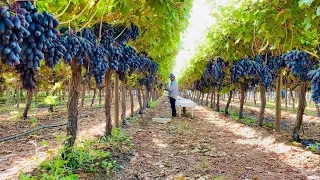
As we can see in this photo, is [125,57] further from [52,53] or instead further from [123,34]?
[52,53]

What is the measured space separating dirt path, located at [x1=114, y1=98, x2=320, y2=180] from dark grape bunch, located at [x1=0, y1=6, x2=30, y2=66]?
3.14 m

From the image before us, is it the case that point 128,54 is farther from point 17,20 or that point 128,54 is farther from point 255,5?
point 17,20

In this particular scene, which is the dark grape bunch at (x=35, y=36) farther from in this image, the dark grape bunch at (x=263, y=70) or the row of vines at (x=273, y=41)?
the dark grape bunch at (x=263, y=70)

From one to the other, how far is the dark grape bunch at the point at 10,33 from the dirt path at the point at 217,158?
3136mm

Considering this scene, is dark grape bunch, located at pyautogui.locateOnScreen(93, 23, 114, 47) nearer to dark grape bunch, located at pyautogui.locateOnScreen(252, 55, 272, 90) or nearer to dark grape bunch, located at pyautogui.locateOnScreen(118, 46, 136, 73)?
dark grape bunch, located at pyautogui.locateOnScreen(118, 46, 136, 73)

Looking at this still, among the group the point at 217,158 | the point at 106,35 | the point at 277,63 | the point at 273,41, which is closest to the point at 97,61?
the point at 106,35

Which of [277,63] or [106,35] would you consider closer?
[106,35]

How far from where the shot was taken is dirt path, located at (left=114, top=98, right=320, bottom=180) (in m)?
4.62

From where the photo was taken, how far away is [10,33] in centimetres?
149

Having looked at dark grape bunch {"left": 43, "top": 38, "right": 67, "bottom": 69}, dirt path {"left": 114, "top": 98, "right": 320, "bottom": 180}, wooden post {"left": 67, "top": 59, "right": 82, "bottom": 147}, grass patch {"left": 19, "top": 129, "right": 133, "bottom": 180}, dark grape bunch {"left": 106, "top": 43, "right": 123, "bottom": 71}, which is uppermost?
dark grape bunch {"left": 106, "top": 43, "right": 123, "bottom": 71}

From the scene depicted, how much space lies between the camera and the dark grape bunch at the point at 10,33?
147cm

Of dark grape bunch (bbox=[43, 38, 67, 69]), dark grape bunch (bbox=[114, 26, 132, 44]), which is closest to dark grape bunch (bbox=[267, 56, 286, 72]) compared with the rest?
dark grape bunch (bbox=[114, 26, 132, 44])

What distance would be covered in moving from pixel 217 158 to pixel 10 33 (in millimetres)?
4997

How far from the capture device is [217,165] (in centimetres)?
514
